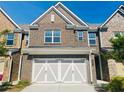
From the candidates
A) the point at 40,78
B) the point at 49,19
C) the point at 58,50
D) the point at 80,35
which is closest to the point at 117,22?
the point at 80,35

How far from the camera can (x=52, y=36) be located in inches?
1009

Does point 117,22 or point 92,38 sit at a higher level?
point 117,22

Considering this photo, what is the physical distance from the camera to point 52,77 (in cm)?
2288

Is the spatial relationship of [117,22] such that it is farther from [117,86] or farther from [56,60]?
[117,86]

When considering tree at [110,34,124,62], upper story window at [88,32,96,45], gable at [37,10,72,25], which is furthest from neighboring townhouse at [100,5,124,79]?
tree at [110,34,124,62]

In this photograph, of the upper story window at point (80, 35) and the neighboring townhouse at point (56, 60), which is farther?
the upper story window at point (80, 35)

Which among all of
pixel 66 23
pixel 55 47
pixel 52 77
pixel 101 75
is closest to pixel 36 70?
pixel 52 77

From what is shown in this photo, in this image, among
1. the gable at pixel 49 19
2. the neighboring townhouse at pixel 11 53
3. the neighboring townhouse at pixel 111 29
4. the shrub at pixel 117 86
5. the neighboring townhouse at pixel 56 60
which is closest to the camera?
the shrub at pixel 117 86

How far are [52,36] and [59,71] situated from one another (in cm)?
500

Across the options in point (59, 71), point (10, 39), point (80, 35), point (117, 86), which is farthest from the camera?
point (10, 39)

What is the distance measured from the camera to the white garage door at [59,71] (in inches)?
899

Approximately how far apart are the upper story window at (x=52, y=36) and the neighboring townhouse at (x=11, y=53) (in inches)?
191

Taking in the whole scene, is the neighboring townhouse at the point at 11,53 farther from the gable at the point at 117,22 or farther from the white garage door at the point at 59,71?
the gable at the point at 117,22

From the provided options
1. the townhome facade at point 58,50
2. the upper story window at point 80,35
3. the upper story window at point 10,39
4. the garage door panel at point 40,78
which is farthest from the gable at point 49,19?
the garage door panel at point 40,78
